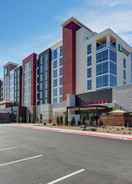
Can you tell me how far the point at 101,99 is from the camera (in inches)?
1742

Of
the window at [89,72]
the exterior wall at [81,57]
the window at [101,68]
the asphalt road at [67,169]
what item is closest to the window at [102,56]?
the window at [101,68]

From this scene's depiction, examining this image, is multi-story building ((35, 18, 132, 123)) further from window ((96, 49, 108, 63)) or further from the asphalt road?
the asphalt road

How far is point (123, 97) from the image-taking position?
40.0 metres

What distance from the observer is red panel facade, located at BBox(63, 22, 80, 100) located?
2392 inches

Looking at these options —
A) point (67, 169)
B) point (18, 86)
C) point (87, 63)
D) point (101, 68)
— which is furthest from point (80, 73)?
point (67, 169)

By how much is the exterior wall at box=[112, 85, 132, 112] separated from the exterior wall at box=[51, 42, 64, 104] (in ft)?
85.1

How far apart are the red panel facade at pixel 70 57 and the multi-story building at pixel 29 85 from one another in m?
18.1

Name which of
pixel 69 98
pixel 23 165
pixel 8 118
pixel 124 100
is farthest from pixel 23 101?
pixel 23 165

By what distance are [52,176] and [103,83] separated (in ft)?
160

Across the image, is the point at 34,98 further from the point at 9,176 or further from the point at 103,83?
the point at 9,176

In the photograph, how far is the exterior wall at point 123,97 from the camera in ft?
128

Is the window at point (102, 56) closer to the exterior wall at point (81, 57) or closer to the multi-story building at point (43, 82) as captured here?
the exterior wall at point (81, 57)

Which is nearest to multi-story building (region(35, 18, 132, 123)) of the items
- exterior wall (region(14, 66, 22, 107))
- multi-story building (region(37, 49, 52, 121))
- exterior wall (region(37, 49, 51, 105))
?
multi-story building (region(37, 49, 52, 121))

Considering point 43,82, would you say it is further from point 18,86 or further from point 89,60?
point 89,60
